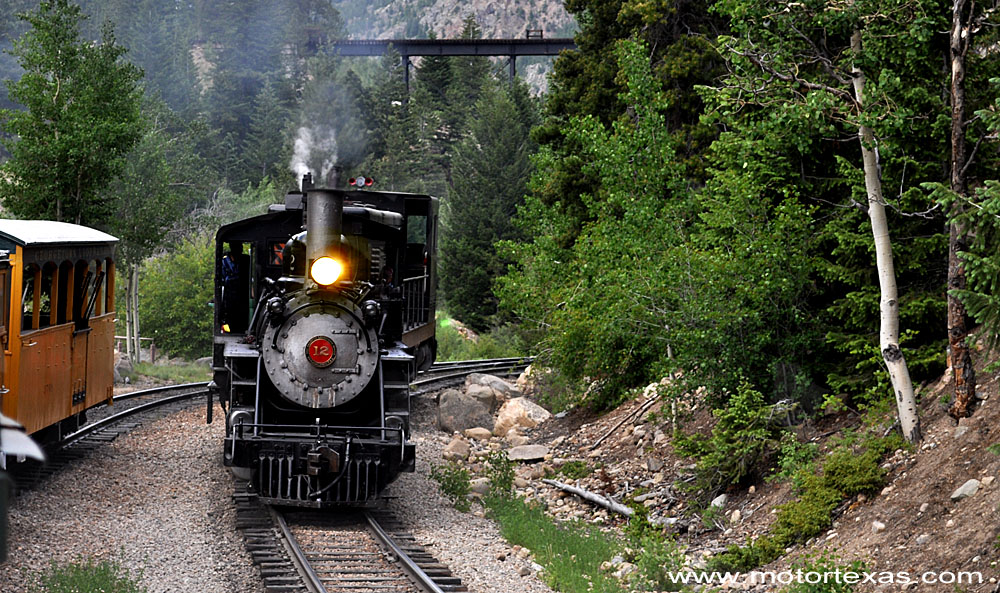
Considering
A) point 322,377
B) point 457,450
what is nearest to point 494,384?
point 457,450

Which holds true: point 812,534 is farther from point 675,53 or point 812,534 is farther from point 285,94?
point 285,94

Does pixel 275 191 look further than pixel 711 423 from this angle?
Yes

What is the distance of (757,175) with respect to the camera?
1317cm

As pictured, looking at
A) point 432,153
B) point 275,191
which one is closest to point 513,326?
point 275,191

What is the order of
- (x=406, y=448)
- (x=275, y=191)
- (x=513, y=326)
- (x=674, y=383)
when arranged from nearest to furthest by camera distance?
(x=406, y=448) → (x=674, y=383) → (x=513, y=326) → (x=275, y=191)

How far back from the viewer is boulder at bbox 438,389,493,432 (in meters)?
20.0

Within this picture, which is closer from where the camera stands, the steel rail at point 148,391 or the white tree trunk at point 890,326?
the white tree trunk at point 890,326

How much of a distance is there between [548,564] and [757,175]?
600 centimetres

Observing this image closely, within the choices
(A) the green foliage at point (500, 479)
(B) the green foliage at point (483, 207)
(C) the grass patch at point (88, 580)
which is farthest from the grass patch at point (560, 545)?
(B) the green foliage at point (483, 207)

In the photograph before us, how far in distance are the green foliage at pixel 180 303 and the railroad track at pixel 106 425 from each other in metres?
16.1

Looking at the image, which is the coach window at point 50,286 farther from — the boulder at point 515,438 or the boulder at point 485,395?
the boulder at point 485,395

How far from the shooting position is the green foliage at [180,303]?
38.0 meters

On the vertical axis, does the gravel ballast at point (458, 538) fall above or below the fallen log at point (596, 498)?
above

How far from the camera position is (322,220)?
37.3 ft
